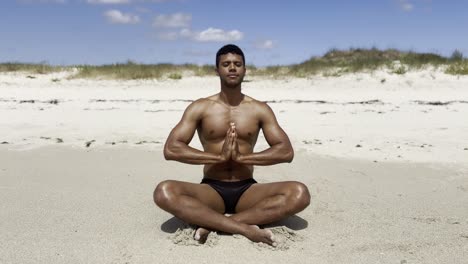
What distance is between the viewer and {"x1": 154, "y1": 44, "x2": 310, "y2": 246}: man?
10.3ft

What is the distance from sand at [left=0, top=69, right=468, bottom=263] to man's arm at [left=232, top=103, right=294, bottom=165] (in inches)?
17.6

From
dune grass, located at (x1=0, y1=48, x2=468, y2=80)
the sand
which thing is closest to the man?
the sand

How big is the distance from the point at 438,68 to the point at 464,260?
35.7 feet

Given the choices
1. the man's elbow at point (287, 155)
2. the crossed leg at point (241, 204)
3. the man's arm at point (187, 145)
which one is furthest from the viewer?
the man's elbow at point (287, 155)

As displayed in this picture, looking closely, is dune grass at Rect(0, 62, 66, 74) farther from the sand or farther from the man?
the man

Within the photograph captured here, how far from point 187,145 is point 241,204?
21.6 inches

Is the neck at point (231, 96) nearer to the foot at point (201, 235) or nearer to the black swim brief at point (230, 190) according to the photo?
the black swim brief at point (230, 190)

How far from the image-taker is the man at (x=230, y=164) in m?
3.15

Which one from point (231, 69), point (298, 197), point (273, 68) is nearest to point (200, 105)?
point (231, 69)

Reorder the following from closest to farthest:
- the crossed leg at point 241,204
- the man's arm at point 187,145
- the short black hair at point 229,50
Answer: the crossed leg at point 241,204
the man's arm at point 187,145
the short black hair at point 229,50

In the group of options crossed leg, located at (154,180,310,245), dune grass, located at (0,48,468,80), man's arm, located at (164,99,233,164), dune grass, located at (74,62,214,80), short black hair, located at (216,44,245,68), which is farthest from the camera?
dune grass, located at (74,62,214,80)

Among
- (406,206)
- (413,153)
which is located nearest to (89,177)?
(406,206)

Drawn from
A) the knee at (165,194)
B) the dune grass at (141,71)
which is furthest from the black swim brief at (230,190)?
the dune grass at (141,71)

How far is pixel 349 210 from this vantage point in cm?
392
